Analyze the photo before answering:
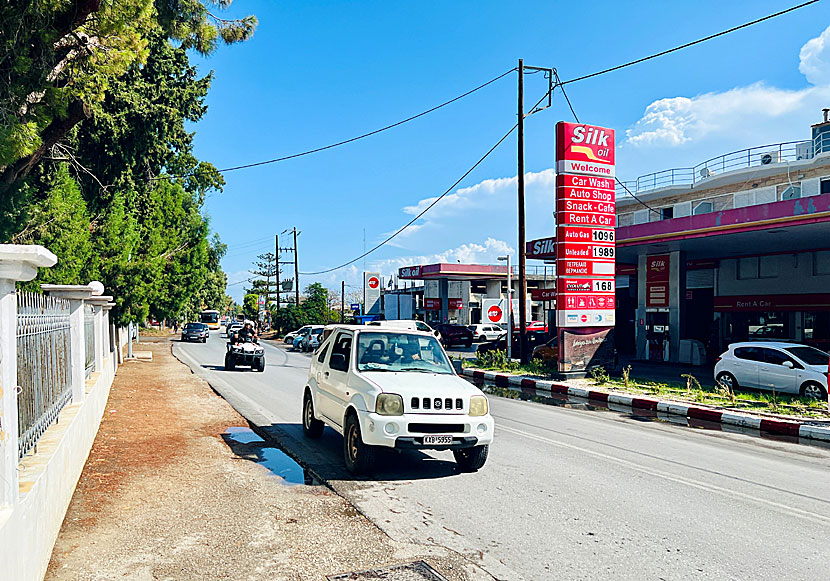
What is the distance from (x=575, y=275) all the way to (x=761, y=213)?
5.95m

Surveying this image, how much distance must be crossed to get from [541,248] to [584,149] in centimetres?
1043

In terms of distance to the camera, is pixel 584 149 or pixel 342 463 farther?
pixel 584 149

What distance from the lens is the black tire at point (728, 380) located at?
1786cm

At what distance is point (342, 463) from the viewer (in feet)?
29.0

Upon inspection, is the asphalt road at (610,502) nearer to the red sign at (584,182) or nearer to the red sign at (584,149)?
the red sign at (584,182)

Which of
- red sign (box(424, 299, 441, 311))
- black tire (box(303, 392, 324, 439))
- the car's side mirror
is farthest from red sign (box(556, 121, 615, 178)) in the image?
red sign (box(424, 299, 441, 311))

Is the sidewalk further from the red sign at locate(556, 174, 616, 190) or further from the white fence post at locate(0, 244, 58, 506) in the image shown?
the red sign at locate(556, 174, 616, 190)

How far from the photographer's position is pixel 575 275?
21391 mm

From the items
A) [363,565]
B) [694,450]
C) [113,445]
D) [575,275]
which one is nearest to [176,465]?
[113,445]

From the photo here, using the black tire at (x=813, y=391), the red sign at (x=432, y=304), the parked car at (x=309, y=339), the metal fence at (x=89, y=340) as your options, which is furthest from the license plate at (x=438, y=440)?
the red sign at (x=432, y=304)

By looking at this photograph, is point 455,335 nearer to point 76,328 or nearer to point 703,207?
point 703,207

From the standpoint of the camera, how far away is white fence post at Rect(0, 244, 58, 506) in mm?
3849

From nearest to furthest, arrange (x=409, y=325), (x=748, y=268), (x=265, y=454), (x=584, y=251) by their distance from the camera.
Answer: (x=265, y=454), (x=409, y=325), (x=584, y=251), (x=748, y=268)

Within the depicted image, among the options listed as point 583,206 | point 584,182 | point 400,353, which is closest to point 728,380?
point 583,206
